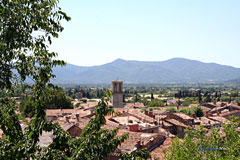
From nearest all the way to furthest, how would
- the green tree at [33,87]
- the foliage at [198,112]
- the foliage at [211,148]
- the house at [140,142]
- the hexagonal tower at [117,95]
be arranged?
the green tree at [33,87] → the foliage at [211,148] → the house at [140,142] → the hexagonal tower at [117,95] → the foliage at [198,112]

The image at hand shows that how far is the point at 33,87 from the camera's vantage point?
5641 mm

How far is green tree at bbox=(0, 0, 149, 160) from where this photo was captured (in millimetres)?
5051

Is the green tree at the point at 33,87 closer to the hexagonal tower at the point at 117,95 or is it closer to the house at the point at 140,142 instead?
the house at the point at 140,142

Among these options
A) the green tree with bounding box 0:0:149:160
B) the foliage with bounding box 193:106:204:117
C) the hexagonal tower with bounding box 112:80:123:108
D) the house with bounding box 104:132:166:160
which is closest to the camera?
the green tree with bounding box 0:0:149:160

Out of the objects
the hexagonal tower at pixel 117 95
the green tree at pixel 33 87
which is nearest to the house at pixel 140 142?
the green tree at pixel 33 87

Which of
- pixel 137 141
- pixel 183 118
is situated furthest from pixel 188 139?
pixel 183 118

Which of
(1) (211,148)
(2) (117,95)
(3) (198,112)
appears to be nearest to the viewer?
(1) (211,148)

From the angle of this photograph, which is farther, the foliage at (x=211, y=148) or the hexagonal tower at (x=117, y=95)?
the hexagonal tower at (x=117, y=95)

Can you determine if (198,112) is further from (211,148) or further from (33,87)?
(33,87)

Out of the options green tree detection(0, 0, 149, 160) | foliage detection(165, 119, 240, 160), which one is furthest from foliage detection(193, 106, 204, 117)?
green tree detection(0, 0, 149, 160)

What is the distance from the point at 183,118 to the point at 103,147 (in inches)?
1499

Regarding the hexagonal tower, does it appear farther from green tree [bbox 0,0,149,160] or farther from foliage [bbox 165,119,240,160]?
green tree [bbox 0,0,149,160]

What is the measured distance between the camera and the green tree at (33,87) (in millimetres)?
5051

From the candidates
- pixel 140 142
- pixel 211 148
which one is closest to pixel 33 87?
pixel 211 148
